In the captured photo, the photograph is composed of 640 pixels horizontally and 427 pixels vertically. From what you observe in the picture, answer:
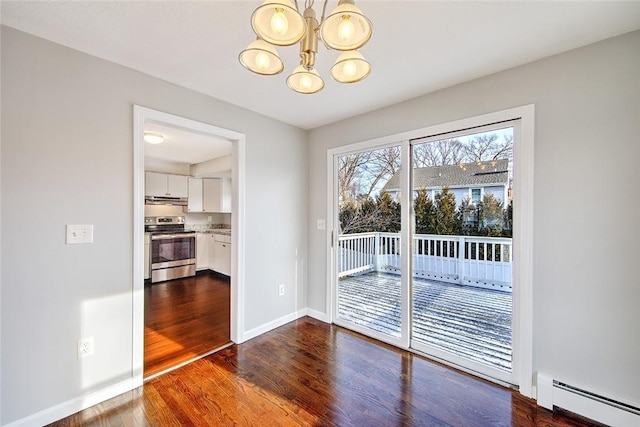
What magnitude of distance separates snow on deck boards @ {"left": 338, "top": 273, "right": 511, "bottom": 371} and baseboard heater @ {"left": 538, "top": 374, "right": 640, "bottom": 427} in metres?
0.32

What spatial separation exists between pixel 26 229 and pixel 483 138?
336 centimetres

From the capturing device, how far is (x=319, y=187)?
11.3ft

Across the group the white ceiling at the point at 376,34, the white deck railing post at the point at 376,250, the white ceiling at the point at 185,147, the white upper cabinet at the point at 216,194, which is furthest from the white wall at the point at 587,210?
the white upper cabinet at the point at 216,194

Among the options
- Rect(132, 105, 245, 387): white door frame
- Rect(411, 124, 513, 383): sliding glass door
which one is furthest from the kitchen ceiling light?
Rect(411, 124, 513, 383): sliding glass door

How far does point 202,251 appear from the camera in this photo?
5.80m

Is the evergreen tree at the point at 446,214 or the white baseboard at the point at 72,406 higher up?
the evergreen tree at the point at 446,214

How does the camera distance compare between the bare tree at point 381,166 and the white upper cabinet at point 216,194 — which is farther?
the white upper cabinet at point 216,194

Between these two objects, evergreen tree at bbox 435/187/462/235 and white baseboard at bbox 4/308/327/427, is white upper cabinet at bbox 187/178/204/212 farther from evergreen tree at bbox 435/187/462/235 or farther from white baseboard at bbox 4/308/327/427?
evergreen tree at bbox 435/187/462/235

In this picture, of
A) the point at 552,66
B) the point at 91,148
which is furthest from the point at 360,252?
the point at 91,148

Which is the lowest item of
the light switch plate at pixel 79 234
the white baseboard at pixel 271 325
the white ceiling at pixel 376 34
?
the white baseboard at pixel 271 325

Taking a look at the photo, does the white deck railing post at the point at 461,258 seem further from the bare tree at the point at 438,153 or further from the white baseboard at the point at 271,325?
the white baseboard at the point at 271,325

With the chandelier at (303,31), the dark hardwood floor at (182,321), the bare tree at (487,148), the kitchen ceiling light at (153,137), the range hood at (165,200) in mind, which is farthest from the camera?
the range hood at (165,200)

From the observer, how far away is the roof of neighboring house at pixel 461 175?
2217mm

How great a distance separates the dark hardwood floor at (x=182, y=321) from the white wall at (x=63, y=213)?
547 mm
